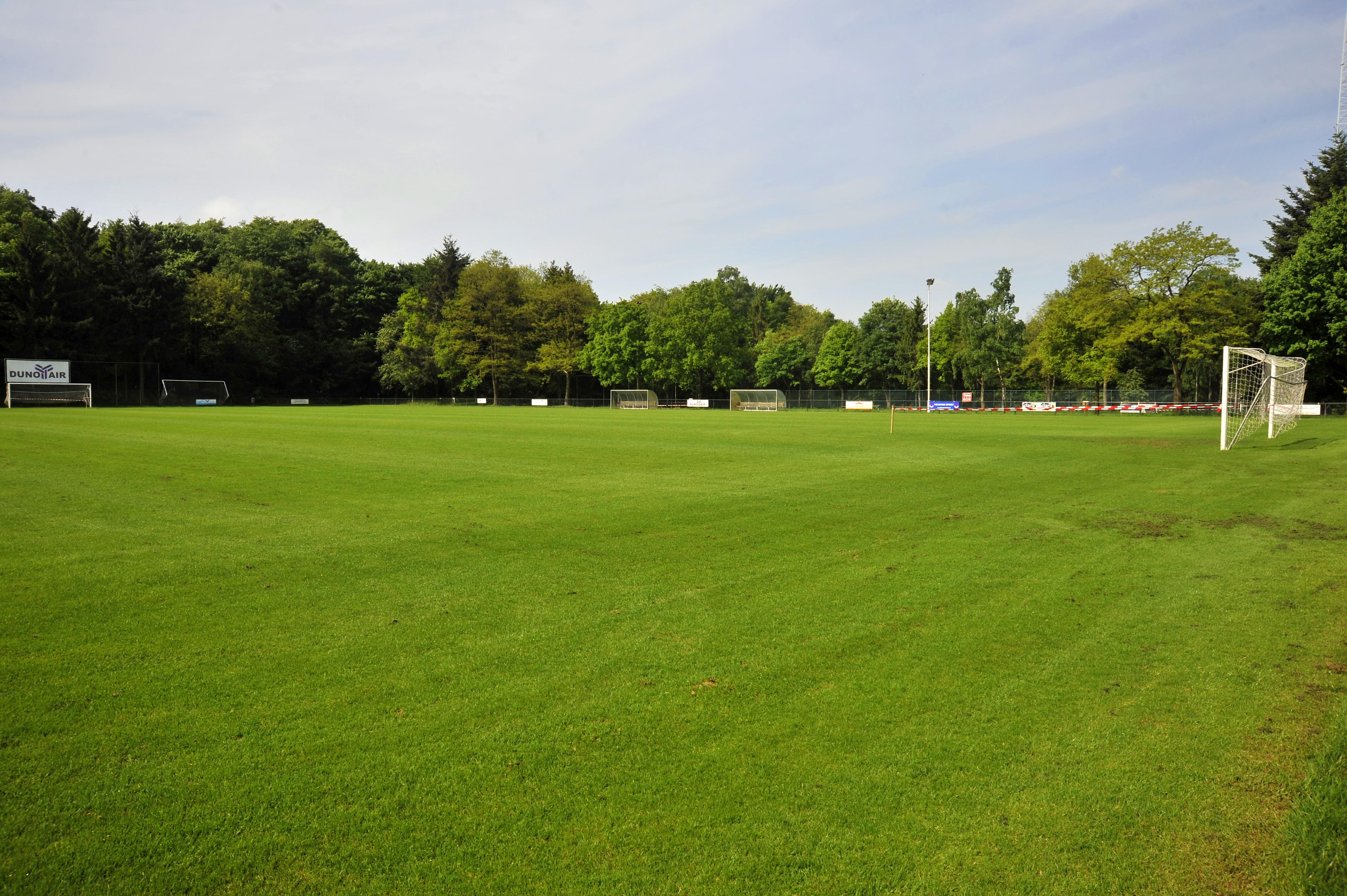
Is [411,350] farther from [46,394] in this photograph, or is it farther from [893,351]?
[893,351]

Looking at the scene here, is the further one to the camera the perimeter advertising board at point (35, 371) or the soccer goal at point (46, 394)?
the soccer goal at point (46, 394)

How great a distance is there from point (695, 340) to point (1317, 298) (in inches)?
2041

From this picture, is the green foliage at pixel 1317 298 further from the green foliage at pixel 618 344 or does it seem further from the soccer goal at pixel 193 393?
the soccer goal at pixel 193 393

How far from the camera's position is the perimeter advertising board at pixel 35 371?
56.2 m

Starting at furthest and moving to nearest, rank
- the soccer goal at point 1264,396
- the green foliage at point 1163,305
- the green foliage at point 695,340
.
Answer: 1. the green foliage at point 695,340
2. the green foliage at point 1163,305
3. the soccer goal at point 1264,396

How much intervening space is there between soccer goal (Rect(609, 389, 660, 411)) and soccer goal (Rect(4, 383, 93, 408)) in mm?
44886

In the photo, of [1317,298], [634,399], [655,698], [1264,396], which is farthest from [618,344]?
[655,698]

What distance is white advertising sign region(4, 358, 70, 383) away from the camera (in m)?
56.2

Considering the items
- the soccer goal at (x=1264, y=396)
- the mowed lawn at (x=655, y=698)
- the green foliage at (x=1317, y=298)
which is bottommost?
the mowed lawn at (x=655, y=698)

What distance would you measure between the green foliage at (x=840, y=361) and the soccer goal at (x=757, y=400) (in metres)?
8.54

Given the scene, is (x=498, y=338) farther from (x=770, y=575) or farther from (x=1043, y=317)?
(x=770, y=575)

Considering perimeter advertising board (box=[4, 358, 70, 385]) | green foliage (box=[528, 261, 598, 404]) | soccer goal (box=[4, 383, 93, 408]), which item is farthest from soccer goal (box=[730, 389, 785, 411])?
perimeter advertising board (box=[4, 358, 70, 385])

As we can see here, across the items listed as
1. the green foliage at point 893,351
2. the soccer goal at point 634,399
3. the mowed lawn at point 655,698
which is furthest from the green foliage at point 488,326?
the mowed lawn at point 655,698

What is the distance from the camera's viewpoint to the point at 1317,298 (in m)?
47.4
